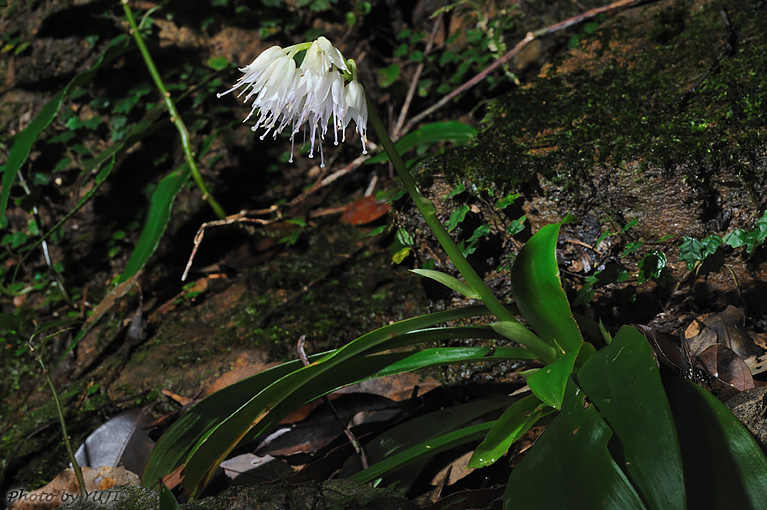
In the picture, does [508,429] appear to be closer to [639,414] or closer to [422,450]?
[422,450]

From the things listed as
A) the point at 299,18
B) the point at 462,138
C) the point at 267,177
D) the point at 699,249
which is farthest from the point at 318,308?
the point at 299,18

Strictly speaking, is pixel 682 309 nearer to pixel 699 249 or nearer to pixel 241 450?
pixel 699 249

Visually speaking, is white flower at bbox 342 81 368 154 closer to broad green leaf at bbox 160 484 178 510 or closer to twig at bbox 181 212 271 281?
broad green leaf at bbox 160 484 178 510

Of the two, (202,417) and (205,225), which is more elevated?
(205,225)

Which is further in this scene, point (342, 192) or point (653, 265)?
point (342, 192)

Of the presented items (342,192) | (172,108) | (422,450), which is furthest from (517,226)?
(172,108)

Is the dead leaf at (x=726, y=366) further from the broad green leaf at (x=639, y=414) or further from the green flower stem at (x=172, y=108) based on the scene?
the green flower stem at (x=172, y=108)
